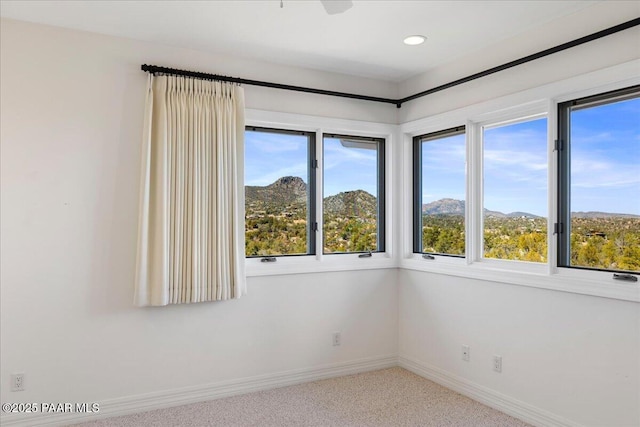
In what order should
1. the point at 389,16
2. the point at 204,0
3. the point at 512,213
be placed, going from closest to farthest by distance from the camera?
the point at 204,0 < the point at 389,16 < the point at 512,213

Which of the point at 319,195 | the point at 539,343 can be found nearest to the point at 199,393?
the point at 319,195

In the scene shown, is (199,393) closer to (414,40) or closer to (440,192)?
(440,192)

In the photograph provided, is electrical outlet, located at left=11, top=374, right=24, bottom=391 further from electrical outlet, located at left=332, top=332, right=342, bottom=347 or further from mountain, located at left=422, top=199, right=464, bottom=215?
mountain, located at left=422, top=199, right=464, bottom=215

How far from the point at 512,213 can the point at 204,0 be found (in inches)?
99.7

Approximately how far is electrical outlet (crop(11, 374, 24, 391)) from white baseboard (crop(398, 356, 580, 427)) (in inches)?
118

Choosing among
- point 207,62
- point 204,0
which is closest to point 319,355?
point 207,62

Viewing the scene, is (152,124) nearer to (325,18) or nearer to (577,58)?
(325,18)

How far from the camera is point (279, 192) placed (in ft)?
12.7

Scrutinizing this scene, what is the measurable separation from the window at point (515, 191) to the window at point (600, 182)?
186mm

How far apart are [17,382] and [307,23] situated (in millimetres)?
2981

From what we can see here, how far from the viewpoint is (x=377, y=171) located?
4348 millimetres

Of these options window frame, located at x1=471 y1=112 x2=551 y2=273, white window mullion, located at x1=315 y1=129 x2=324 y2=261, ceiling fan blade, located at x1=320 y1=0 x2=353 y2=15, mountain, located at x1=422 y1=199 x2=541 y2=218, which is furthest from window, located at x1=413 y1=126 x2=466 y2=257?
ceiling fan blade, located at x1=320 y1=0 x2=353 y2=15

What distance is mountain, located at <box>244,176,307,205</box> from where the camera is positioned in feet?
12.3

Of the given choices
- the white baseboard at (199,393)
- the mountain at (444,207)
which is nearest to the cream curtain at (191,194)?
the white baseboard at (199,393)
